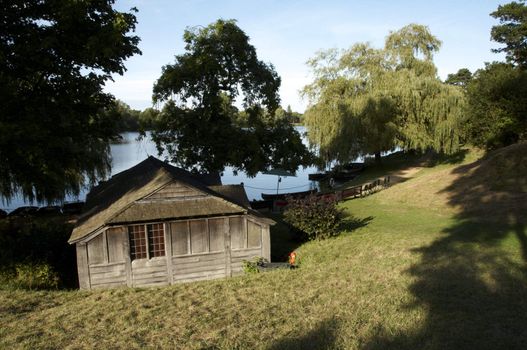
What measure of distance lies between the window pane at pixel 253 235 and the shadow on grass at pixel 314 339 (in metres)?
7.05

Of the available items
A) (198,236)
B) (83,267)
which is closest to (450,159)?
(198,236)

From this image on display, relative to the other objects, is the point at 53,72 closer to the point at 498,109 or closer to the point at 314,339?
the point at 314,339

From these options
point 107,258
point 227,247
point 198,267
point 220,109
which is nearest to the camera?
point 107,258

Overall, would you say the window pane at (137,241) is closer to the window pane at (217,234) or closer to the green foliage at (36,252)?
the window pane at (217,234)

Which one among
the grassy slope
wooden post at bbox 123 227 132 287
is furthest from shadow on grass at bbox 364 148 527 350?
wooden post at bbox 123 227 132 287

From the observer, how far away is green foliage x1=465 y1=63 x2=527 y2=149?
3597 centimetres

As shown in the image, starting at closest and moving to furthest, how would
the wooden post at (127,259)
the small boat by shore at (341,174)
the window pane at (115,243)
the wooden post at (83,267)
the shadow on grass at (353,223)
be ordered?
the wooden post at (83,267)
the window pane at (115,243)
the wooden post at (127,259)
the shadow on grass at (353,223)
the small boat by shore at (341,174)

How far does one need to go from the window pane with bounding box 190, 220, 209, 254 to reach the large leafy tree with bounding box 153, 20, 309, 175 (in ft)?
34.6

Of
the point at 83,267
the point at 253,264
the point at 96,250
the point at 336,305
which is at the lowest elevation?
the point at 253,264

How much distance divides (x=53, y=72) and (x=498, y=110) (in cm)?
3654

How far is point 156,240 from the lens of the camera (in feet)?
50.1

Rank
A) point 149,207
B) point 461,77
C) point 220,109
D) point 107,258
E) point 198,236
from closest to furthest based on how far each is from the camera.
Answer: point 107,258
point 149,207
point 198,236
point 220,109
point 461,77

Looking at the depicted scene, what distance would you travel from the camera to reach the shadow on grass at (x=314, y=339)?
27.5 feet

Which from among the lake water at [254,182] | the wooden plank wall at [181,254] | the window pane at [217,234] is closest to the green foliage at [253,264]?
the wooden plank wall at [181,254]
